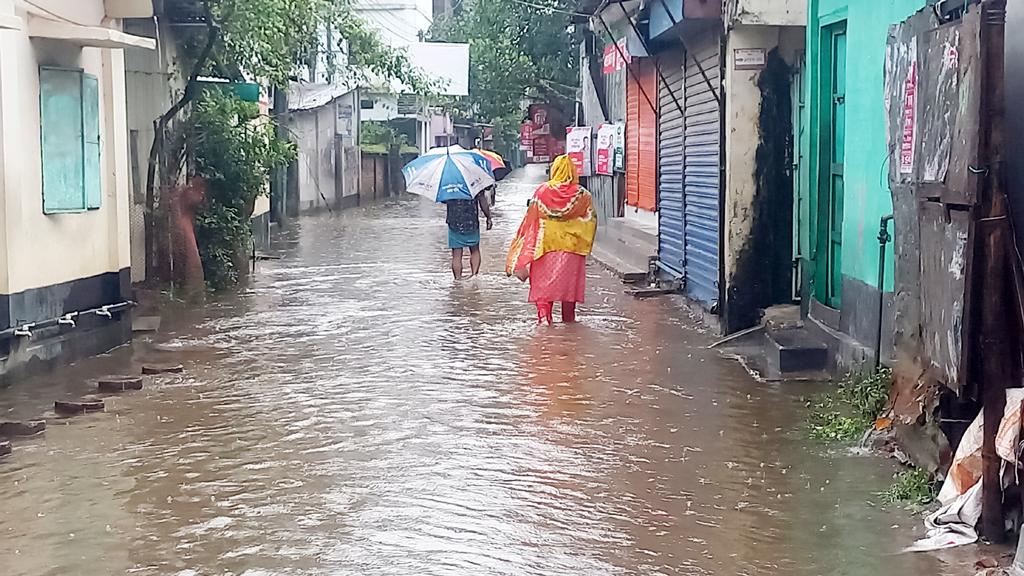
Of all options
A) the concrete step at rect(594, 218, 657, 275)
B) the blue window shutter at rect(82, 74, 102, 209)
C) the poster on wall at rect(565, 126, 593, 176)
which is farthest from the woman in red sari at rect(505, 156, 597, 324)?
the poster on wall at rect(565, 126, 593, 176)

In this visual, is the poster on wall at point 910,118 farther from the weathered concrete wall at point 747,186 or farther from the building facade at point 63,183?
the building facade at point 63,183

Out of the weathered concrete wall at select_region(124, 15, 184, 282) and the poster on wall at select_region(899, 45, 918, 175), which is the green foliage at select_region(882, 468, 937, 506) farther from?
the weathered concrete wall at select_region(124, 15, 184, 282)

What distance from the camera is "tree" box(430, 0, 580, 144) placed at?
27453 mm

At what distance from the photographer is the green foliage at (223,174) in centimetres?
1560

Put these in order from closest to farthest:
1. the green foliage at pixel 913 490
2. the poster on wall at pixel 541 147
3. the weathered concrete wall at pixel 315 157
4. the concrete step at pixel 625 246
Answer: the green foliage at pixel 913 490
the concrete step at pixel 625 246
the poster on wall at pixel 541 147
the weathered concrete wall at pixel 315 157

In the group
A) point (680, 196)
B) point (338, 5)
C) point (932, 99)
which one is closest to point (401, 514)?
point (932, 99)

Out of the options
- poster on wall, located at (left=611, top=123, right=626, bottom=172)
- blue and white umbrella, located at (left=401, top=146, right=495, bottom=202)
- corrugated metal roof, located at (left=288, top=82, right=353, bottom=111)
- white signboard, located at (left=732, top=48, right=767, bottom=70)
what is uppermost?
corrugated metal roof, located at (left=288, top=82, right=353, bottom=111)

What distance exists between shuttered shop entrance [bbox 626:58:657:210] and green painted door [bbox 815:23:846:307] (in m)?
7.25

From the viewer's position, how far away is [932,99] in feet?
19.0

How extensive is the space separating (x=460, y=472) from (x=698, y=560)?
185 cm

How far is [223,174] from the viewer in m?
15.7

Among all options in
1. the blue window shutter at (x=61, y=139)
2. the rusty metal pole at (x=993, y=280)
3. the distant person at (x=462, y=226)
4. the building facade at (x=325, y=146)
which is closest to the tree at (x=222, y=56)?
the distant person at (x=462, y=226)

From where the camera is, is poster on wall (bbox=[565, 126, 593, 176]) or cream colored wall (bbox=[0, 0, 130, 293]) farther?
poster on wall (bbox=[565, 126, 593, 176])

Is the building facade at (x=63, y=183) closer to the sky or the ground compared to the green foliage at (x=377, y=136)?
closer to the ground
